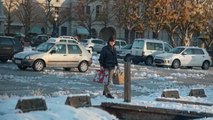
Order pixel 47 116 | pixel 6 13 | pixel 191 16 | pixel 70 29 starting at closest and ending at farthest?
pixel 47 116 < pixel 191 16 < pixel 6 13 < pixel 70 29

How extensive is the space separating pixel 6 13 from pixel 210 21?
3658cm

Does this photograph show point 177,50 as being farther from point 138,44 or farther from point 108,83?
point 108,83

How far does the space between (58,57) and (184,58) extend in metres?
12.4

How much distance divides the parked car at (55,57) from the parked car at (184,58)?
9402mm

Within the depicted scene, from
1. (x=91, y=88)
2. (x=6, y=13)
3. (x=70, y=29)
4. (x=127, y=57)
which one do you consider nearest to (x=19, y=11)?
(x=6, y=13)

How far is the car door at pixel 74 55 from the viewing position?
2644 cm

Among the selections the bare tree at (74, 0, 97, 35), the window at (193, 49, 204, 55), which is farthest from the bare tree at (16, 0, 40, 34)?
the window at (193, 49, 204, 55)

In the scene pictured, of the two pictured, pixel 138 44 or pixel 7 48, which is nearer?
pixel 7 48

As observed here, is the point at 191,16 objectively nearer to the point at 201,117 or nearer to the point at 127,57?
the point at 127,57

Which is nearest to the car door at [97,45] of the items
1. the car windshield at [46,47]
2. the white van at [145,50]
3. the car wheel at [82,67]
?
the white van at [145,50]

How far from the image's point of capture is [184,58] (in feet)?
117

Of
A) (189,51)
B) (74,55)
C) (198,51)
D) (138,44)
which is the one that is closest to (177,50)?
(189,51)

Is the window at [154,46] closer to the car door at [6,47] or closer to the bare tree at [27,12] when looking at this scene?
the car door at [6,47]

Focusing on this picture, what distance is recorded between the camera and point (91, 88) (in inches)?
728
